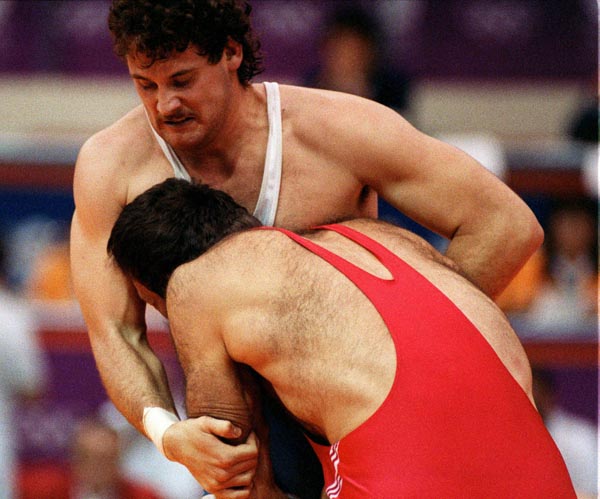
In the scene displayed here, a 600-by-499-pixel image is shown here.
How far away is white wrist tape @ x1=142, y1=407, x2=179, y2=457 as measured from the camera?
3.10 meters

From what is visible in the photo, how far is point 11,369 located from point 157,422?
2.40 metres

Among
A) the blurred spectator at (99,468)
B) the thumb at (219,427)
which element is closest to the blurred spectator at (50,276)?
the blurred spectator at (99,468)

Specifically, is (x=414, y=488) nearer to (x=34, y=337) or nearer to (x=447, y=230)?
(x=447, y=230)

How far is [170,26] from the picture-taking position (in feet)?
9.93

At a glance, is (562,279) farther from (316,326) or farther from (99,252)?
(316,326)

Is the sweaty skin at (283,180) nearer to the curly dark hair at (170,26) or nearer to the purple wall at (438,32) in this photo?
the curly dark hair at (170,26)

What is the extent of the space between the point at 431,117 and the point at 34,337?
303 centimetres

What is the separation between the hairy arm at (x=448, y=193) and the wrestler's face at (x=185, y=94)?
0.37m

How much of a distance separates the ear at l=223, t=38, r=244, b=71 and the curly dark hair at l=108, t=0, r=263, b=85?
0.03 meters

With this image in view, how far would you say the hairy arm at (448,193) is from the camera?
3.28m

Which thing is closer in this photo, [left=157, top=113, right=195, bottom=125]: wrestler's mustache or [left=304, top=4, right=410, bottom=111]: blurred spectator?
[left=157, top=113, right=195, bottom=125]: wrestler's mustache

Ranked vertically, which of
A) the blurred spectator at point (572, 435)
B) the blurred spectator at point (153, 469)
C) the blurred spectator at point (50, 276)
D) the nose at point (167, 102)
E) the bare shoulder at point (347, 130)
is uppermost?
the nose at point (167, 102)

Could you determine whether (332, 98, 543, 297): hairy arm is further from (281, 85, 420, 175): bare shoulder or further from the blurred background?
the blurred background

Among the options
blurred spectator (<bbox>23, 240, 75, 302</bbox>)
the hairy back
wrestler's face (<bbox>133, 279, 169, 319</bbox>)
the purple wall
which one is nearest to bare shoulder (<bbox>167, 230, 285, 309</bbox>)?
the hairy back
